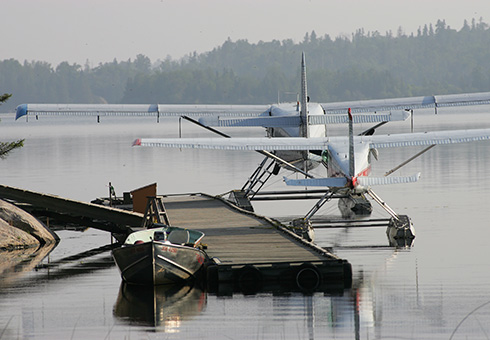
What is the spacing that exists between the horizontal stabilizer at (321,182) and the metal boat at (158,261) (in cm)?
404

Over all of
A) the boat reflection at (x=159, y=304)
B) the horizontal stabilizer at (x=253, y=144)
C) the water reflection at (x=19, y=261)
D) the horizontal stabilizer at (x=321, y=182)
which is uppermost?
the horizontal stabilizer at (x=253, y=144)

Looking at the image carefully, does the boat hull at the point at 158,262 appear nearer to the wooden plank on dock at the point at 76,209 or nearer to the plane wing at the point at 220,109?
the wooden plank on dock at the point at 76,209

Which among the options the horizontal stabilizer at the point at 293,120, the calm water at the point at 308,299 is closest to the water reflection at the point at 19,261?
the calm water at the point at 308,299

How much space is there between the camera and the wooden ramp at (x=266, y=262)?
14.9 metres

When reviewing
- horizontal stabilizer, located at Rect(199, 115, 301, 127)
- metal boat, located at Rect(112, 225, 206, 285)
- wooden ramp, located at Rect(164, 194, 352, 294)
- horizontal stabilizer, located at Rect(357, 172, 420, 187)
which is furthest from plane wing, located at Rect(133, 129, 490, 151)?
metal boat, located at Rect(112, 225, 206, 285)

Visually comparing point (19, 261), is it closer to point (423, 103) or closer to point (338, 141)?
point (338, 141)

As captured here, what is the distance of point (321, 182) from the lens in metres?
18.9

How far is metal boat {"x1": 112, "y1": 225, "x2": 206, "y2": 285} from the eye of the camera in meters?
14.9

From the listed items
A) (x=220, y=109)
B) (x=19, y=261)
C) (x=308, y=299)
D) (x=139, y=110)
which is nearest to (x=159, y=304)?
(x=308, y=299)

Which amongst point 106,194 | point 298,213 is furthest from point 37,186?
point 298,213

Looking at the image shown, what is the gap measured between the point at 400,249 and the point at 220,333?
7.77 metres

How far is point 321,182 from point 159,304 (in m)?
5.82

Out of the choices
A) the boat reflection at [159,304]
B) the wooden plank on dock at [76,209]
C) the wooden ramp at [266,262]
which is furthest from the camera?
the wooden plank on dock at [76,209]

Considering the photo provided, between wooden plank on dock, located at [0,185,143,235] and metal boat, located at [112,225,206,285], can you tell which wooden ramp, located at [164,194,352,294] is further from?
wooden plank on dock, located at [0,185,143,235]
